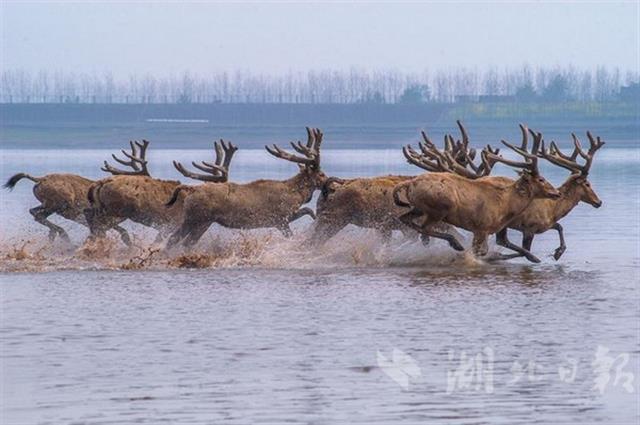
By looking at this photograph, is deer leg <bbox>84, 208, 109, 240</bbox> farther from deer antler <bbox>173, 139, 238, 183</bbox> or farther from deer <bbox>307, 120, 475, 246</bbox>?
deer <bbox>307, 120, 475, 246</bbox>

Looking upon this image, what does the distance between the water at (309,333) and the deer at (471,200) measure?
548 millimetres

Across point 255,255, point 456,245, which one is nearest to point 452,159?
point 456,245

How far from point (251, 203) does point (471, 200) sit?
3352 mm

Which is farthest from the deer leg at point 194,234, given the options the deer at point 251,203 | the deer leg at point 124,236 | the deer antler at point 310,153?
the deer antler at point 310,153

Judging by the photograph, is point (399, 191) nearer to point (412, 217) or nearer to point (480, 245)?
point (412, 217)

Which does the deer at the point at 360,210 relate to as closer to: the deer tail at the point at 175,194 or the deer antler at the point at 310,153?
the deer antler at the point at 310,153

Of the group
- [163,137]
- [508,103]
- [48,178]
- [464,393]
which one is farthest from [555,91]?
[464,393]

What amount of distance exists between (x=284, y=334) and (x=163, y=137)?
133 m

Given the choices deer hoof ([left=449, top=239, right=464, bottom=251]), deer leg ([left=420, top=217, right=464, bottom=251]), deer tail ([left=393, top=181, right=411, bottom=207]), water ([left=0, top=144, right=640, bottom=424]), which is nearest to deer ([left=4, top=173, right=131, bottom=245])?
water ([left=0, top=144, right=640, bottom=424])

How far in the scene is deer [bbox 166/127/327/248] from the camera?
2495 centimetres

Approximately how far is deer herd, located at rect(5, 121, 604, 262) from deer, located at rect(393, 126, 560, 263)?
0.01 meters

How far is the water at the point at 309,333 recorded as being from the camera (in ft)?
46.8

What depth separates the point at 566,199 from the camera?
80.7 ft

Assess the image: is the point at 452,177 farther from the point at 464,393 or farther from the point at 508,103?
the point at 508,103
